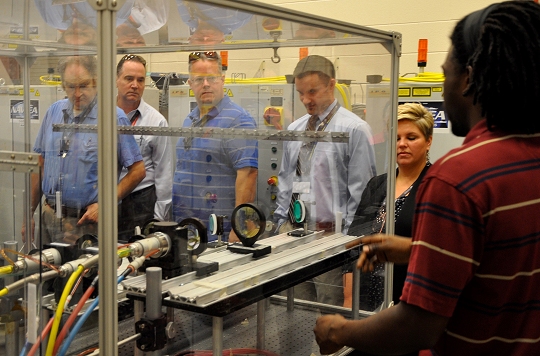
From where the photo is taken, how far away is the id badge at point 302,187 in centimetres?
210

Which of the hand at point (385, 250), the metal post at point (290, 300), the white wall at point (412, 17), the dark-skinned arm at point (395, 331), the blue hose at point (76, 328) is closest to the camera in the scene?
the dark-skinned arm at point (395, 331)

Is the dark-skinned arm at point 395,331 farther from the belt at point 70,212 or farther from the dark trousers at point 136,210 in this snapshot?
the belt at point 70,212

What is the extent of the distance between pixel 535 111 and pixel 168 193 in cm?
140

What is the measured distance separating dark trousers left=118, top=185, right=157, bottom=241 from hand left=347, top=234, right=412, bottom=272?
541mm

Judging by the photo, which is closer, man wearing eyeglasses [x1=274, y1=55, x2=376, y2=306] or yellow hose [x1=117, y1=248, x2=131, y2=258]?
yellow hose [x1=117, y1=248, x2=131, y2=258]

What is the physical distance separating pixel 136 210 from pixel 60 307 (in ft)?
1.57

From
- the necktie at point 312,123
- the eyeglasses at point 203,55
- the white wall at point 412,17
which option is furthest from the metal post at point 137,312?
the white wall at point 412,17

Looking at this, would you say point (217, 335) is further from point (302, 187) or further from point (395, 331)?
point (302, 187)

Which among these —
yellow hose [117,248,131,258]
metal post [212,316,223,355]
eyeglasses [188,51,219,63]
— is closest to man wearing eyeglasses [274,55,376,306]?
eyeglasses [188,51,219,63]

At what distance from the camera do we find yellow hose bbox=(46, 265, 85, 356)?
1.15 m

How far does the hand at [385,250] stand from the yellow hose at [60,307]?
636 mm

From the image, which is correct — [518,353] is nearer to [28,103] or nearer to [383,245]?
[383,245]

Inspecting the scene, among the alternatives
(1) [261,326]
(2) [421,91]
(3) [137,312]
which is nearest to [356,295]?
(1) [261,326]

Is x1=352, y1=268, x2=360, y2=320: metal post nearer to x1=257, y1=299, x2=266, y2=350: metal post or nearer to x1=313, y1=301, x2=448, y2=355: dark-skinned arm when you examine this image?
x1=257, y1=299, x2=266, y2=350: metal post
